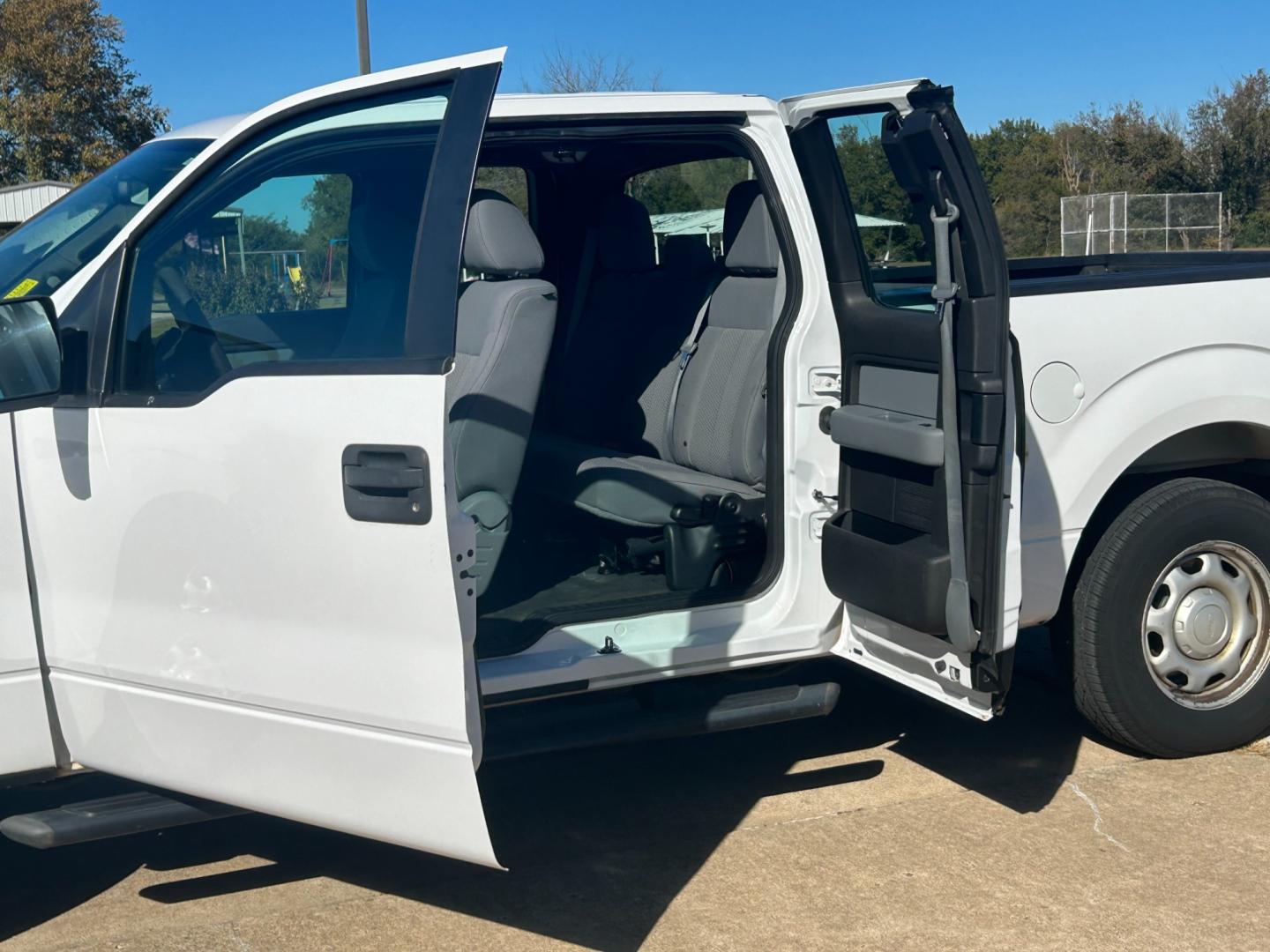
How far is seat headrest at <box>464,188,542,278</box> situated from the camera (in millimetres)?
3873

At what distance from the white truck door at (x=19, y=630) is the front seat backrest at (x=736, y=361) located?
2062 millimetres

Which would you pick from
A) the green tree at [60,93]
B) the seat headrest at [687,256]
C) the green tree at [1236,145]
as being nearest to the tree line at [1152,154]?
the green tree at [1236,145]

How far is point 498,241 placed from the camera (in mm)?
3879

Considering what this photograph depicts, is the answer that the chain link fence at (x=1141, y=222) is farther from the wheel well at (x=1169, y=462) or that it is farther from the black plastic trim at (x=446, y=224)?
the black plastic trim at (x=446, y=224)

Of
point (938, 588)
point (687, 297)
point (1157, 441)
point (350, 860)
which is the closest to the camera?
point (938, 588)

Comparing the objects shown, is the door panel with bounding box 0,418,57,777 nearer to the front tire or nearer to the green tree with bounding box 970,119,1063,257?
the front tire

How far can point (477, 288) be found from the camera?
420cm

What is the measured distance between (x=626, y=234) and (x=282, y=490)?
8.42ft

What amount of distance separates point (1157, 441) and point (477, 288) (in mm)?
2083

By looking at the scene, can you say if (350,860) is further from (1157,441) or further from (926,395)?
(1157,441)

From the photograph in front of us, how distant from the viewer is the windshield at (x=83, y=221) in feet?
10.8

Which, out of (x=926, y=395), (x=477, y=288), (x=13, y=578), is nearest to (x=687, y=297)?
(x=477, y=288)

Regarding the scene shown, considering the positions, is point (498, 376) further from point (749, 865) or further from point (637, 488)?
point (749, 865)

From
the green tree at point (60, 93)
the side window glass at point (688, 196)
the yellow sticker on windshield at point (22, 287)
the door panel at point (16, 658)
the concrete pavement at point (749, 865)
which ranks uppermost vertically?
the green tree at point (60, 93)
